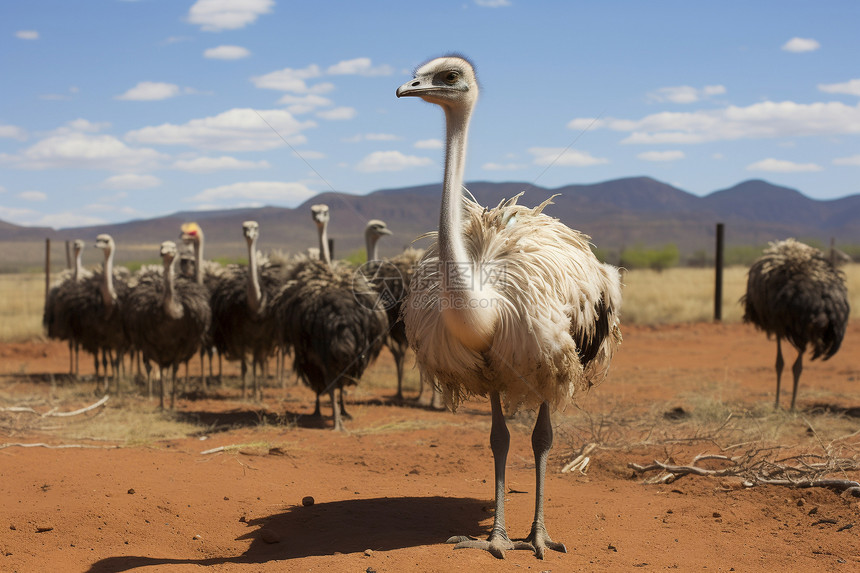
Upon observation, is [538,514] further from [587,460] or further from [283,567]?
[587,460]

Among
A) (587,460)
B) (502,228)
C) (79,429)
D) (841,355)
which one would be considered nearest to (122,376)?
(79,429)

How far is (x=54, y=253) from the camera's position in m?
105

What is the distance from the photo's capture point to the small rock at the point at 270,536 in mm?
5137

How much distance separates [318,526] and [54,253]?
110 m

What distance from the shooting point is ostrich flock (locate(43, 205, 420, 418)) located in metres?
9.16

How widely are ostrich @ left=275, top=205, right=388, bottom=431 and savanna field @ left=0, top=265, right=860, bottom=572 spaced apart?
615mm

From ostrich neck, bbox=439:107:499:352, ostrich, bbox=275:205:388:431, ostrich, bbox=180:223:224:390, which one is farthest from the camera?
ostrich, bbox=180:223:224:390

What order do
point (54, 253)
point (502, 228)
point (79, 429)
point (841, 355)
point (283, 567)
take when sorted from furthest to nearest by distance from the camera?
point (54, 253) < point (841, 355) < point (79, 429) < point (502, 228) < point (283, 567)

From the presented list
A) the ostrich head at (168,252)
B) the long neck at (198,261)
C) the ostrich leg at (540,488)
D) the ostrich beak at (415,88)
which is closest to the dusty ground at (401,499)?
the ostrich leg at (540,488)

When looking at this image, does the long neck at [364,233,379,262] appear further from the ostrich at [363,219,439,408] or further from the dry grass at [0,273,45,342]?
the dry grass at [0,273,45,342]

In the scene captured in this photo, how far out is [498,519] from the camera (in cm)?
480

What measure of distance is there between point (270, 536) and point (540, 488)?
5.52 feet

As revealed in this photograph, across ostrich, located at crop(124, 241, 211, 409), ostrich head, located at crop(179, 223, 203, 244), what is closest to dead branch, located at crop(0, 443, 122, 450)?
ostrich, located at crop(124, 241, 211, 409)

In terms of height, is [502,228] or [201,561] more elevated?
[502,228]
